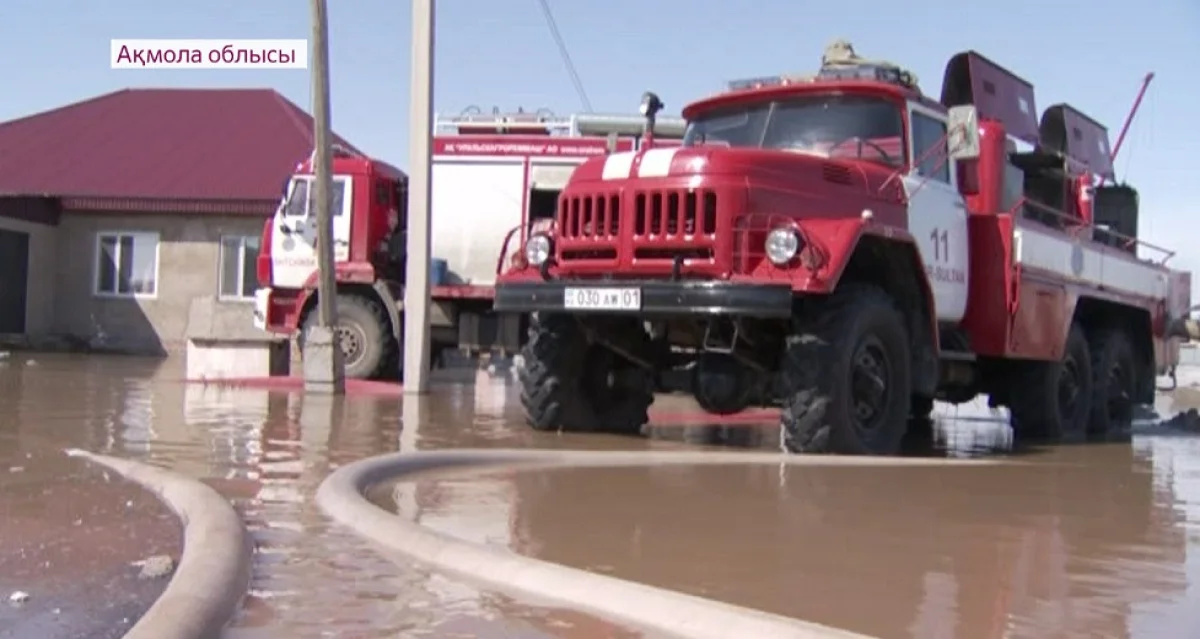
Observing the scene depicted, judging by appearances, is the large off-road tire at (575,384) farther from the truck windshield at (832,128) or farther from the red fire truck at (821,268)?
the truck windshield at (832,128)

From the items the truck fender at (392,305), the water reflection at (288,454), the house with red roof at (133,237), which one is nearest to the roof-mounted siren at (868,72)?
the water reflection at (288,454)

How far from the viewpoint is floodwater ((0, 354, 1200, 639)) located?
397 cm

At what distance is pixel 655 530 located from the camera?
536 cm

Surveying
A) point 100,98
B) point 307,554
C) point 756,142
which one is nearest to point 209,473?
point 307,554

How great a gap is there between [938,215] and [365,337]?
8101 millimetres

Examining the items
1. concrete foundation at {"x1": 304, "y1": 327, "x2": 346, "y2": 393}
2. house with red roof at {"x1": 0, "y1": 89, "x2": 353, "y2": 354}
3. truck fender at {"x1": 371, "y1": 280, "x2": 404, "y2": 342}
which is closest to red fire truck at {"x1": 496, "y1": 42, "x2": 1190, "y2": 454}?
concrete foundation at {"x1": 304, "y1": 327, "x2": 346, "y2": 393}

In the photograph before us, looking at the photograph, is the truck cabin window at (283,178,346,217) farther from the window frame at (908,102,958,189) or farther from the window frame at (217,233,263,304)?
the window frame at (217,233,263,304)

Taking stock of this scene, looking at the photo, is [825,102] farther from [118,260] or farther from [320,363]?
[118,260]

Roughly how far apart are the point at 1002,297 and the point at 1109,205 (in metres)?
4.66

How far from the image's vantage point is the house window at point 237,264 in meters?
25.0

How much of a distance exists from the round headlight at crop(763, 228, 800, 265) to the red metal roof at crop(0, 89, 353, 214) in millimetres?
17874

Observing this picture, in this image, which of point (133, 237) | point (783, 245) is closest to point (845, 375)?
point (783, 245)

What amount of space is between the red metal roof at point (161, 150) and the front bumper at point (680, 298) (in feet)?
55.2

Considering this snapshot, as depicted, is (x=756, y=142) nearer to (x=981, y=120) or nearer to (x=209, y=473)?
(x=981, y=120)
